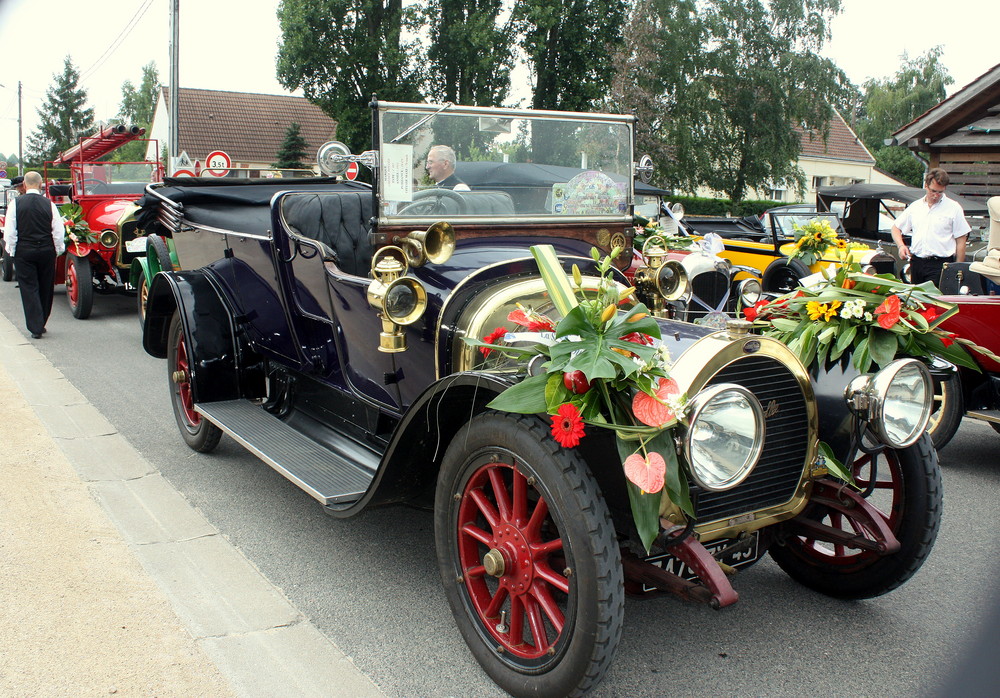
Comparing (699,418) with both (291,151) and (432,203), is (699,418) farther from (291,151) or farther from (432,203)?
(291,151)

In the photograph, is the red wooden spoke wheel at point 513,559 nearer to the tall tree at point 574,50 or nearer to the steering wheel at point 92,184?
the steering wheel at point 92,184

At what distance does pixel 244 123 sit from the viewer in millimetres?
39031

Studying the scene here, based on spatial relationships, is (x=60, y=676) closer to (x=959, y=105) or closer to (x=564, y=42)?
(x=959, y=105)

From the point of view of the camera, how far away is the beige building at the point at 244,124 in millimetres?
37000

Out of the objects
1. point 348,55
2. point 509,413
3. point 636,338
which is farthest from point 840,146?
point 509,413

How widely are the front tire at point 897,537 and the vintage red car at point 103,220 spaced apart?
7.48m

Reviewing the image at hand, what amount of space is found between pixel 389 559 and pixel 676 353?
1509mm

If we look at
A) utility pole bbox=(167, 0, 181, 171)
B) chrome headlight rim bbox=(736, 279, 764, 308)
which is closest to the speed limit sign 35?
utility pole bbox=(167, 0, 181, 171)

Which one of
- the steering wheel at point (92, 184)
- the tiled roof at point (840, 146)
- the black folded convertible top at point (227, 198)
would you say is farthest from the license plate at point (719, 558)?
the tiled roof at point (840, 146)

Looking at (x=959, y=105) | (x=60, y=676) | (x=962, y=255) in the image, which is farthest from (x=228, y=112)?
(x=60, y=676)

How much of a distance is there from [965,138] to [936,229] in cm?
588

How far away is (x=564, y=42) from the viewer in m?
23.0

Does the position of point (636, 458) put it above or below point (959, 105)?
below

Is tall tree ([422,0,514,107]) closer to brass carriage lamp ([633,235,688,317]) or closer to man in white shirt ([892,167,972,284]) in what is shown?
man in white shirt ([892,167,972,284])
